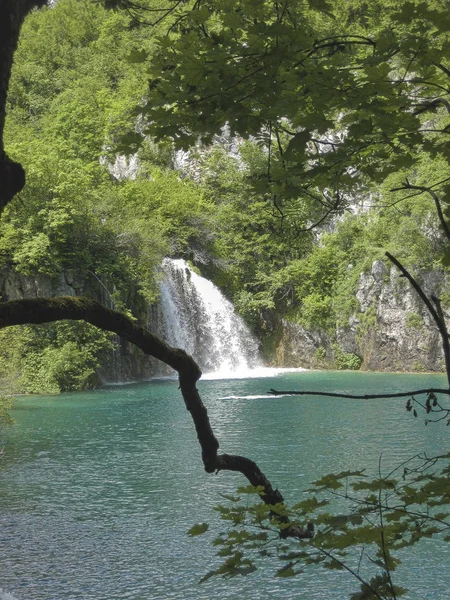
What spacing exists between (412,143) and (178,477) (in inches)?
317

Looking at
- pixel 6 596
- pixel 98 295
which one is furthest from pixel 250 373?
pixel 6 596

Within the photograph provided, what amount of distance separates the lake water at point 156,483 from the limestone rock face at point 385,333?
798 centimetres

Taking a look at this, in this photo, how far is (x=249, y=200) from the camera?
14.5 feet

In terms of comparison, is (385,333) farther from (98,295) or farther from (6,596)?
(6,596)

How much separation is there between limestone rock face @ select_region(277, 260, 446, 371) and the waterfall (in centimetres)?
273

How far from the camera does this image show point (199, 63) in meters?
2.09

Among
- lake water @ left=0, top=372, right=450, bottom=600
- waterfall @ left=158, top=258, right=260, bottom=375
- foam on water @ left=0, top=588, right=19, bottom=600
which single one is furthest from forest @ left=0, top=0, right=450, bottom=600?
foam on water @ left=0, top=588, right=19, bottom=600

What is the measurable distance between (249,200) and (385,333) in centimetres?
2309

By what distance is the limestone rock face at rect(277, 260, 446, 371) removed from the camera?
25594 mm

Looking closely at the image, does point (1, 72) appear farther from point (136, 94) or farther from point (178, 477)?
point (136, 94)

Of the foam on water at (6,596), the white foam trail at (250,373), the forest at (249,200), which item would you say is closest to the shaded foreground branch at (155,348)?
the forest at (249,200)

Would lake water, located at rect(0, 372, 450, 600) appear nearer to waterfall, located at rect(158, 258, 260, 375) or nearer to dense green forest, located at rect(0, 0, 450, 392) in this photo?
dense green forest, located at rect(0, 0, 450, 392)

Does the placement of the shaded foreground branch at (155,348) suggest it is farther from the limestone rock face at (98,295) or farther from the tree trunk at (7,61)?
the limestone rock face at (98,295)

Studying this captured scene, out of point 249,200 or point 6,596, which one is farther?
point 6,596
